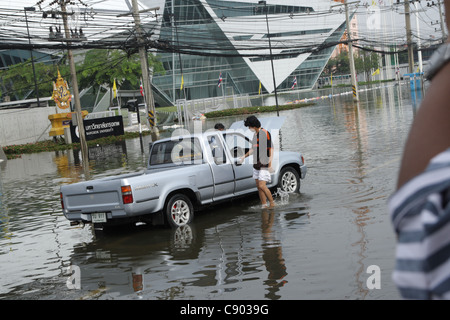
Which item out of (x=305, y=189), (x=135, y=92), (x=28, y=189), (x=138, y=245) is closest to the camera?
(x=138, y=245)

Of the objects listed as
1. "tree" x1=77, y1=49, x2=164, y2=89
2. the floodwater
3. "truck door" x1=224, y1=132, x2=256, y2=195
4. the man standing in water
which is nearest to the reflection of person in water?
the floodwater

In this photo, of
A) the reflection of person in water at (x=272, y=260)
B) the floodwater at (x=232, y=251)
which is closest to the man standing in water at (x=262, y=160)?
the floodwater at (x=232, y=251)

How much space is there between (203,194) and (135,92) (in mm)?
92435

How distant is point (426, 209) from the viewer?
1.08m

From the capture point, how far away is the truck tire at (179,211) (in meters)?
10.4

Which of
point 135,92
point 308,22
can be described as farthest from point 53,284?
point 308,22

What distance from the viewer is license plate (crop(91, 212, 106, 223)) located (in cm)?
1015

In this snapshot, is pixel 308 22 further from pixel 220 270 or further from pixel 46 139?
pixel 220 270

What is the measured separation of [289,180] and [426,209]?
1171 cm

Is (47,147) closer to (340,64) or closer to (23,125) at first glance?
(23,125)

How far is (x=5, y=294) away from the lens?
740 centimetres

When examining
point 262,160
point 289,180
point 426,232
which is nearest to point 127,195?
point 262,160

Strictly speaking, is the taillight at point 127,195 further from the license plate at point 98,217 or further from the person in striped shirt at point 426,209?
the person in striped shirt at point 426,209

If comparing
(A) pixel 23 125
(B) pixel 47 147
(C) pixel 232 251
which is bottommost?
(C) pixel 232 251
